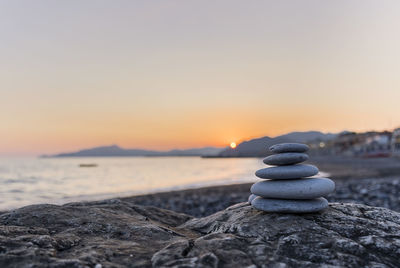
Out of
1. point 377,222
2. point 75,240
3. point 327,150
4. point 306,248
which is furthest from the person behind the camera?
point 327,150

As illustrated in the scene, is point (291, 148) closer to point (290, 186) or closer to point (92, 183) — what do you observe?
point (290, 186)

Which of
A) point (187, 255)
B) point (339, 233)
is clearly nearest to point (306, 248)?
point (339, 233)

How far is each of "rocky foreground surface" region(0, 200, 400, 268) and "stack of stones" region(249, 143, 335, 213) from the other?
146 millimetres

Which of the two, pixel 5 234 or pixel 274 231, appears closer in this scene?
pixel 5 234

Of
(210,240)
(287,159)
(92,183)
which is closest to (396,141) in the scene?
(92,183)

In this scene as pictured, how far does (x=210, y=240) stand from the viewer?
138 inches

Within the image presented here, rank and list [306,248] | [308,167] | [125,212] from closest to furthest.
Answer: [306,248], [308,167], [125,212]

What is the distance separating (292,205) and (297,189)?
245 mm

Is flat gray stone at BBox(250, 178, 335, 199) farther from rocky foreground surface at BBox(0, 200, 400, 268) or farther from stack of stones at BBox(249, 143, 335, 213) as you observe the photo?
rocky foreground surface at BBox(0, 200, 400, 268)

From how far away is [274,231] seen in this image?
3822 millimetres

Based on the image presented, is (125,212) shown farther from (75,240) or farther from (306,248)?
(306,248)

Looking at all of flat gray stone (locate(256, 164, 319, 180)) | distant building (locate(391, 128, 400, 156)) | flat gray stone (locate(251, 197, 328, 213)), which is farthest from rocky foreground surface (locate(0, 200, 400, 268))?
distant building (locate(391, 128, 400, 156))

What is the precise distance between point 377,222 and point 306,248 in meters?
1.66

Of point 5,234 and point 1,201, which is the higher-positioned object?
point 5,234
